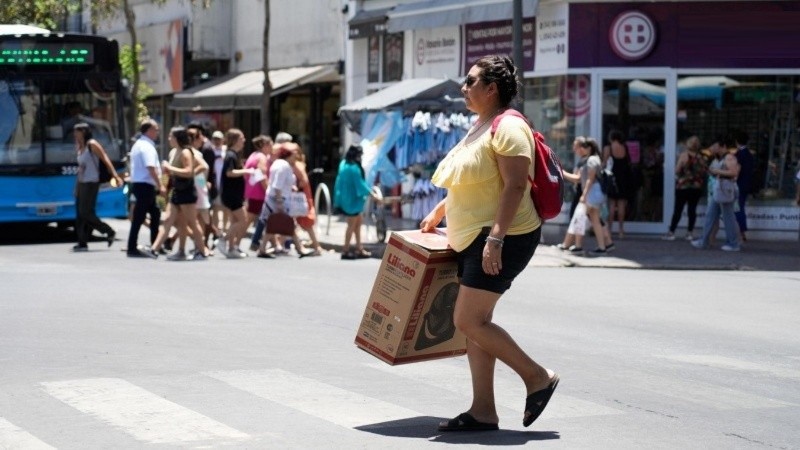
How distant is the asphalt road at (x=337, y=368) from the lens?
24.0ft

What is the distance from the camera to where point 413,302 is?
24.2ft

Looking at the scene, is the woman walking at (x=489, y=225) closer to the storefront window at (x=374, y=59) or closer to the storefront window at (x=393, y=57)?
the storefront window at (x=393, y=57)

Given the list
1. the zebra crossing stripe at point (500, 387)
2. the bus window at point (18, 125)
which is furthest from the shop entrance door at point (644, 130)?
the zebra crossing stripe at point (500, 387)

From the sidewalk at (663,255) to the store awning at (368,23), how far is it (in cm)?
667

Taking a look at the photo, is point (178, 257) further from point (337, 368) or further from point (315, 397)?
point (315, 397)

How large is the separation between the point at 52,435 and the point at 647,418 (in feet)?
10.00

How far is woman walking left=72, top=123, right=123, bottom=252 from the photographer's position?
2095 cm

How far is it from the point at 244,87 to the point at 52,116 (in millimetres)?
12528

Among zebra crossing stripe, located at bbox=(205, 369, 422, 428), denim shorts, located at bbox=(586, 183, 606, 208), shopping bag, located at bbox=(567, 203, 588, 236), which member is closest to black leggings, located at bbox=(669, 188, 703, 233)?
shopping bag, located at bbox=(567, 203, 588, 236)

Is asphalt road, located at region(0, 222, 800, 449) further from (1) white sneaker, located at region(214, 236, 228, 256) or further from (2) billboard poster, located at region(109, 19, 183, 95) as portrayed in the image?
→ (2) billboard poster, located at region(109, 19, 183, 95)

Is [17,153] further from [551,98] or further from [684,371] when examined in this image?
[684,371]

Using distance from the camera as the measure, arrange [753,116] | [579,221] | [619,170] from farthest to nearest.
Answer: [753,116] → [619,170] → [579,221]

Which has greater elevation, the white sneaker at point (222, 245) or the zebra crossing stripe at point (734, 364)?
the zebra crossing stripe at point (734, 364)

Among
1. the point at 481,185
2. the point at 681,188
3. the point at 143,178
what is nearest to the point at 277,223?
the point at 143,178
